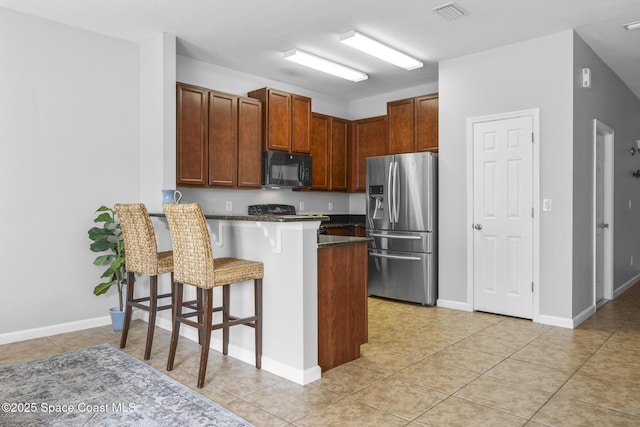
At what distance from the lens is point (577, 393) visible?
8.52 feet

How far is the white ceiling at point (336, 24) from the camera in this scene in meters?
3.53

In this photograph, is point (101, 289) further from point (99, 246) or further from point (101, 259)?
point (99, 246)

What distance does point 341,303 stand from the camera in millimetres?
3090

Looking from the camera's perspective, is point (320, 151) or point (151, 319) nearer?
point (151, 319)

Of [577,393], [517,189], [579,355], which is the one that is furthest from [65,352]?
[517,189]

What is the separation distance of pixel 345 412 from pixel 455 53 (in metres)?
3.77

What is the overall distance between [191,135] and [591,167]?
4.02 meters

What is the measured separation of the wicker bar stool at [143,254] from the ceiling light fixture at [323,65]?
2.30 meters

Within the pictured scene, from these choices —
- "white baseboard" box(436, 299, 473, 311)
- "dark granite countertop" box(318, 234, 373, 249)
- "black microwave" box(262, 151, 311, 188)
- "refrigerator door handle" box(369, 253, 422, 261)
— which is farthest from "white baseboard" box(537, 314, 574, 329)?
"black microwave" box(262, 151, 311, 188)

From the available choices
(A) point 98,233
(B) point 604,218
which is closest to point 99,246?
(A) point 98,233

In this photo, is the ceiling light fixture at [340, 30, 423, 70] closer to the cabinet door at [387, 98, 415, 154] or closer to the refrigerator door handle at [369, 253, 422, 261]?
the cabinet door at [387, 98, 415, 154]

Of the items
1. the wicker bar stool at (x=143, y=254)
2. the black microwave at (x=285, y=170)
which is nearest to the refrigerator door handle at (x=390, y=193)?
the black microwave at (x=285, y=170)

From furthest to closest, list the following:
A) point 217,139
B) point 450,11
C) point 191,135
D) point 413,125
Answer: point 413,125 < point 217,139 < point 191,135 < point 450,11

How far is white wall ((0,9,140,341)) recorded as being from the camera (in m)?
3.66
